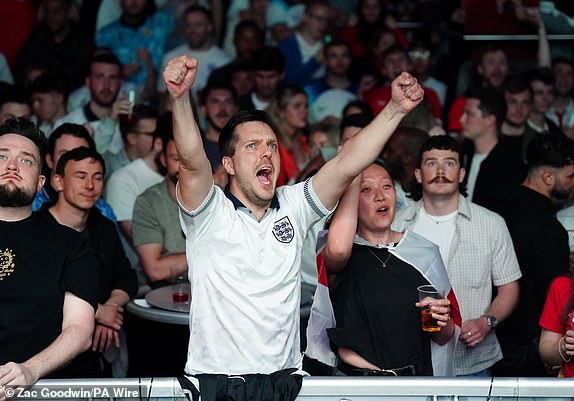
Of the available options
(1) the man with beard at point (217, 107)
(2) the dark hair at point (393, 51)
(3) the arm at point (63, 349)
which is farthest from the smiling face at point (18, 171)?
(2) the dark hair at point (393, 51)

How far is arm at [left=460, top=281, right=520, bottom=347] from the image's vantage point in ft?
17.3

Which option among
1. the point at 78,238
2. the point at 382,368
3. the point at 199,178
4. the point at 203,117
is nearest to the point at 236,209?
the point at 199,178

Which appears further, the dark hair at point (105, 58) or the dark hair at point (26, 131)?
the dark hair at point (105, 58)

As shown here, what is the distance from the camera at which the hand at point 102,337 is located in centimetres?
546

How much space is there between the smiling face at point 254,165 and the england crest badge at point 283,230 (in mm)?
97

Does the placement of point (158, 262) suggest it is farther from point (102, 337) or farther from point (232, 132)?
point (232, 132)

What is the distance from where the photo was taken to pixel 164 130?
6.72 m

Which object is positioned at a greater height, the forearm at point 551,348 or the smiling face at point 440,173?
the smiling face at point 440,173

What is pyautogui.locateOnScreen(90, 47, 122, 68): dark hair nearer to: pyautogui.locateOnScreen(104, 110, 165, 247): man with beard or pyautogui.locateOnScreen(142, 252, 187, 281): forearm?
pyautogui.locateOnScreen(104, 110, 165, 247): man with beard

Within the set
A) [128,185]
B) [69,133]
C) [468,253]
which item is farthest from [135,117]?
[468,253]

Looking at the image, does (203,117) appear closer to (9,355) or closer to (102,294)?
(102,294)

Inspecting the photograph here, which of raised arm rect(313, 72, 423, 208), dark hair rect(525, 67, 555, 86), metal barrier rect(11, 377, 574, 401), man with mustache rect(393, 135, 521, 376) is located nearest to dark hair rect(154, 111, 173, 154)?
man with mustache rect(393, 135, 521, 376)

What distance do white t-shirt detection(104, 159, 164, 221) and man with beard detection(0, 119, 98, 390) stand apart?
254 cm

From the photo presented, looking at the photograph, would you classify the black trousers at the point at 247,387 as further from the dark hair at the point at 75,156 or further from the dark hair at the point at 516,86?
the dark hair at the point at 516,86
